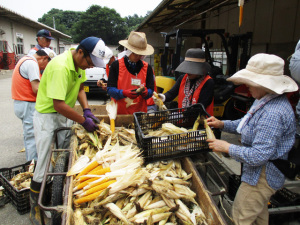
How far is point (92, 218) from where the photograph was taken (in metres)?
1.75

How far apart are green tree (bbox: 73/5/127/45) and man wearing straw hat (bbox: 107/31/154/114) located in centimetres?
6621

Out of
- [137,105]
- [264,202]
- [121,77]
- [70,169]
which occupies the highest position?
[121,77]

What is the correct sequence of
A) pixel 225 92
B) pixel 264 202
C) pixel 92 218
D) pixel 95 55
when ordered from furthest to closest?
pixel 225 92 → pixel 95 55 → pixel 264 202 → pixel 92 218

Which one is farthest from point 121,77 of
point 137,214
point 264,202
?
point 264,202

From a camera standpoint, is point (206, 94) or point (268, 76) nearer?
point (268, 76)

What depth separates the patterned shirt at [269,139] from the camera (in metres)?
1.78

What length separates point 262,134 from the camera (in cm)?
179

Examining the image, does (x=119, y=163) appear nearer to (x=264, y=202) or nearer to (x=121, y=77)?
(x=264, y=202)

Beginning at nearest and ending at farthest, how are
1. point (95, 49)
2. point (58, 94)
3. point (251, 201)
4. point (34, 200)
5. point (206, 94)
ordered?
point (251, 201) → point (58, 94) → point (95, 49) → point (34, 200) → point (206, 94)

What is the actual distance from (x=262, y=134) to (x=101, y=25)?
70.9 m

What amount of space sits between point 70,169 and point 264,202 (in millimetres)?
1806

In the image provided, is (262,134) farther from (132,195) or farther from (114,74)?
(114,74)

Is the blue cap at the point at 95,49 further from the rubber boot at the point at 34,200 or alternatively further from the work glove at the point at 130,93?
the rubber boot at the point at 34,200

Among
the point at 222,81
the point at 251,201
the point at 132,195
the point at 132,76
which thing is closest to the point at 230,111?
the point at 222,81
